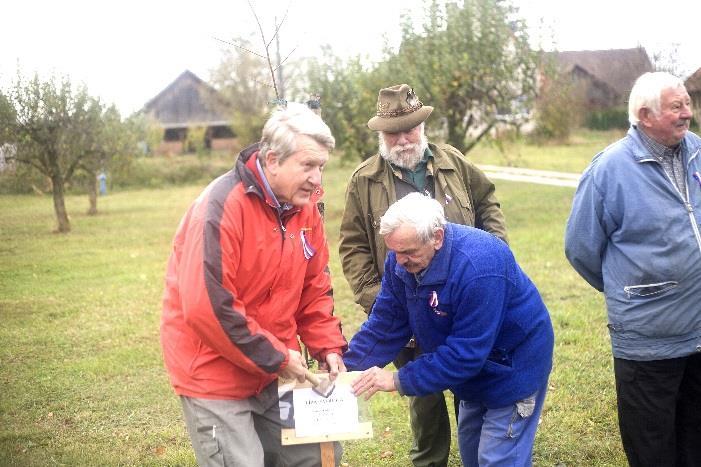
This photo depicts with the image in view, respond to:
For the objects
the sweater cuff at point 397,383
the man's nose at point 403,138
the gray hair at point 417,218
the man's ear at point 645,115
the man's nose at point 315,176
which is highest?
the man's ear at point 645,115

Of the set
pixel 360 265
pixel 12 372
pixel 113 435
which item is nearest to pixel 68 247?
pixel 12 372

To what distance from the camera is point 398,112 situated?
4.43 m

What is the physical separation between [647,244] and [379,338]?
1.33 meters

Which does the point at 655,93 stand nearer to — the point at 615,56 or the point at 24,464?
the point at 24,464

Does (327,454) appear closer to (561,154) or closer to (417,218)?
(417,218)

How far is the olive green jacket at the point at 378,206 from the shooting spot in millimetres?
4477

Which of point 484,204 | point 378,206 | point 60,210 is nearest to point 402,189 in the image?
point 378,206

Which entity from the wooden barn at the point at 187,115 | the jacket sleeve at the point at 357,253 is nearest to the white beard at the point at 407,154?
the jacket sleeve at the point at 357,253

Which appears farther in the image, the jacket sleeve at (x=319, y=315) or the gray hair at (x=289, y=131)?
the jacket sleeve at (x=319, y=315)

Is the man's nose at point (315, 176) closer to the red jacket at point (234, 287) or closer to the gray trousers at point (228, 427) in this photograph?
the red jacket at point (234, 287)

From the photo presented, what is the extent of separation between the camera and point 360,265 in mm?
4609

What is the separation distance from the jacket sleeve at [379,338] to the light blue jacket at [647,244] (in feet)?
3.43

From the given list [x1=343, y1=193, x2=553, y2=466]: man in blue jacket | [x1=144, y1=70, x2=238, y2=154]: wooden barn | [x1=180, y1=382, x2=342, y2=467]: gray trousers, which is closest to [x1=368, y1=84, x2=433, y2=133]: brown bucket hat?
[x1=343, y1=193, x2=553, y2=466]: man in blue jacket

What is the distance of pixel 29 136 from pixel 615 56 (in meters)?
18.8
